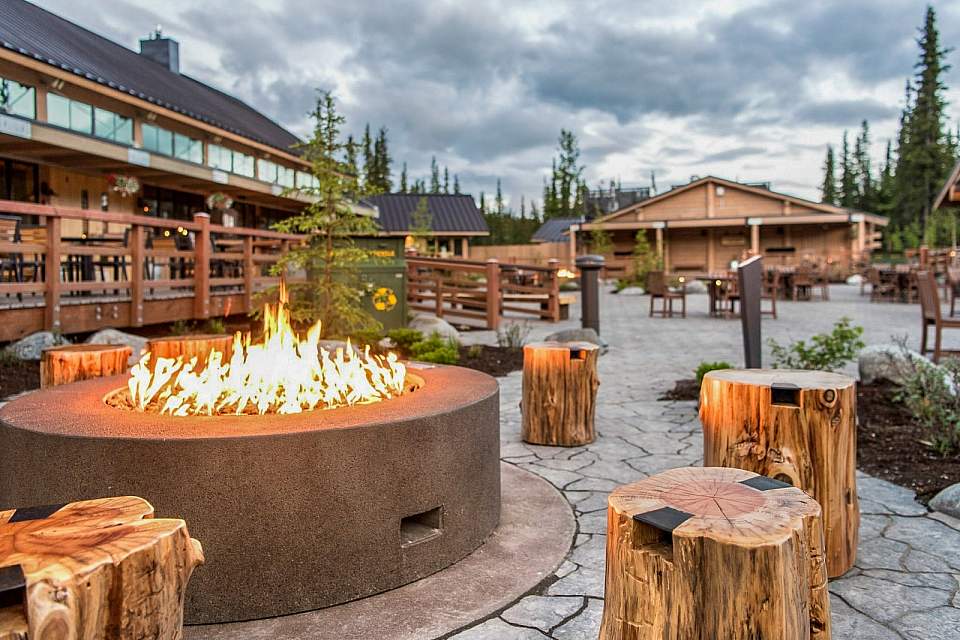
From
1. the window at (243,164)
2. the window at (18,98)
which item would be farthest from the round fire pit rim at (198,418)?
the window at (243,164)

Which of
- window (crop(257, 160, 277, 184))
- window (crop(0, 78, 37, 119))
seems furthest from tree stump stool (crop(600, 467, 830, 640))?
window (crop(257, 160, 277, 184))

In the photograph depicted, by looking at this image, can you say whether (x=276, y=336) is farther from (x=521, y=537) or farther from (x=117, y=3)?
(x=117, y=3)

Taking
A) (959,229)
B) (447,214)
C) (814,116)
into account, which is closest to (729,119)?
(814,116)

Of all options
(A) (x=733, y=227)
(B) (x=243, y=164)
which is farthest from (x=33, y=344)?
(A) (x=733, y=227)

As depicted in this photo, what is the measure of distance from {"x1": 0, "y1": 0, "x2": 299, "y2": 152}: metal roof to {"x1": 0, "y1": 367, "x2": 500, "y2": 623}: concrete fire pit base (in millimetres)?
10822

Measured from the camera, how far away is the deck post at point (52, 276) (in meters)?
7.11

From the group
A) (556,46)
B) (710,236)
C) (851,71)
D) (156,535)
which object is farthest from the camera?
(710,236)

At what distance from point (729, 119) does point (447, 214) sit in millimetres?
16259

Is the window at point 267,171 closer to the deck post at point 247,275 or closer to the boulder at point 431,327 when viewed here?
the deck post at point 247,275

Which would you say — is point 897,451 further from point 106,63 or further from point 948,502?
point 106,63

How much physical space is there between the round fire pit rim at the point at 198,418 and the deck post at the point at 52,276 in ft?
15.1

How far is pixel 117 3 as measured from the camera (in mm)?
18172

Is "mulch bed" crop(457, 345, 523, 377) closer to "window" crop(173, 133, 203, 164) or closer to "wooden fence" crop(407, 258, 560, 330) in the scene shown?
"wooden fence" crop(407, 258, 560, 330)

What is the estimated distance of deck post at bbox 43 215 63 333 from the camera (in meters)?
7.11
